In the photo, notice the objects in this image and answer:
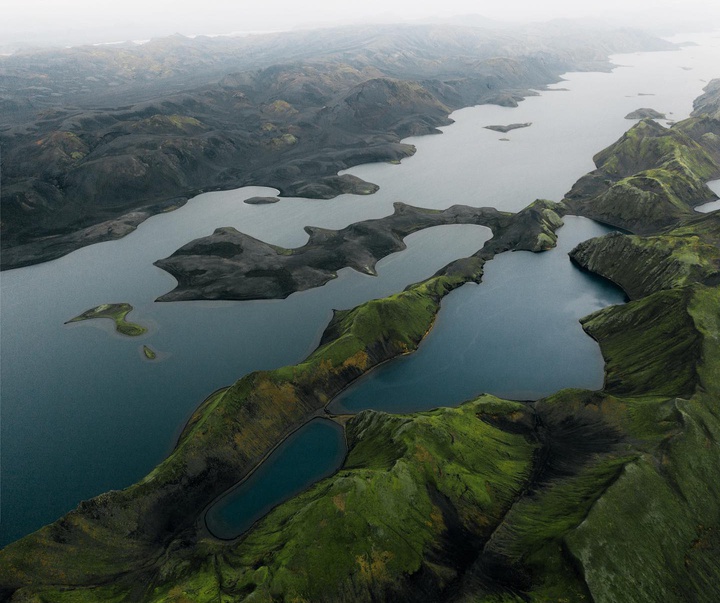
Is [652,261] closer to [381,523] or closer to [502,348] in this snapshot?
[502,348]

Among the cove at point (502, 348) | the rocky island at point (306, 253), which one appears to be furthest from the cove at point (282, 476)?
the rocky island at point (306, 253)

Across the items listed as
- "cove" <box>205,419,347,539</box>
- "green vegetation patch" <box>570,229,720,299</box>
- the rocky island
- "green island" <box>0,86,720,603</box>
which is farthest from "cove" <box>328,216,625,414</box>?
the rocky island

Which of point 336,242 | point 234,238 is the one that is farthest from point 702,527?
point 234,238

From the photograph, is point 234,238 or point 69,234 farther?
point 69,234

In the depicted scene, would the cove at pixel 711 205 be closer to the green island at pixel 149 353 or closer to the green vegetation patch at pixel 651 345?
the green vegetation patch at pixel 651 345

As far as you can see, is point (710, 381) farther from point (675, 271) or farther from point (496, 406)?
point (675, 271)

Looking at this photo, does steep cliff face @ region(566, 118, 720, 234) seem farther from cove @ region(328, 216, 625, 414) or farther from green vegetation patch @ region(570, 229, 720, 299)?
cove @ region(328, 216, 625, 414)
